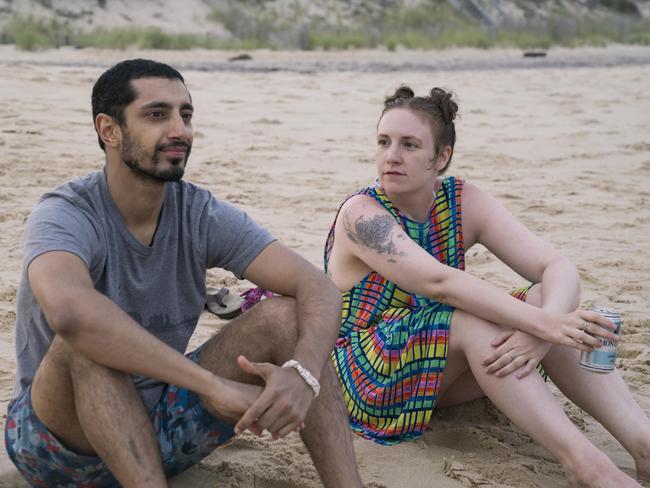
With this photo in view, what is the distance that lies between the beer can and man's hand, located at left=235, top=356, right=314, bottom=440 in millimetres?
1039

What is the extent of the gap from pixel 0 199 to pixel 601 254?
3709 millimetres

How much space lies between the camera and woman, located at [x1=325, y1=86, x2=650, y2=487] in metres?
3.31

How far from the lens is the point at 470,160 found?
338 inches

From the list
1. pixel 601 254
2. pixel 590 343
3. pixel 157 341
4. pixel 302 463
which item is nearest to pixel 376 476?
pixel 302 463

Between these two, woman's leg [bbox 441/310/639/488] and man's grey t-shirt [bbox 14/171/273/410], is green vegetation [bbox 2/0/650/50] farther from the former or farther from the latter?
woman's leg [bbox 441/310/639/488]

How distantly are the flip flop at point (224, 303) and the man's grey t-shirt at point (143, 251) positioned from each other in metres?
1.53

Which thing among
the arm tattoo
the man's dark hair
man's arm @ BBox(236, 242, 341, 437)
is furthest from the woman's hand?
the man's dark hair

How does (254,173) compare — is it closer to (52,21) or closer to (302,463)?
(302,463)

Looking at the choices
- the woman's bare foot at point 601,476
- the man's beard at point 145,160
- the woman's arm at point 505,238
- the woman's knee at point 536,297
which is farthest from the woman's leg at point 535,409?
the man's beard at point 145,160

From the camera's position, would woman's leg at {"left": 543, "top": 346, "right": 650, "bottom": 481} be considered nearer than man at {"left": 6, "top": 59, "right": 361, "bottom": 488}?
No

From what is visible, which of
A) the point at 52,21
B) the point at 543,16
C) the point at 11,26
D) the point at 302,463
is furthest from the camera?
the point at 543,16

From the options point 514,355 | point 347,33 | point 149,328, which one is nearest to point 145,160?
point 149,328

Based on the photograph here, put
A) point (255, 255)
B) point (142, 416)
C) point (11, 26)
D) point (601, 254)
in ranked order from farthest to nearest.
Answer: point (11, 26) → point (601, 254) → point (255, 255) → point (142, 416)

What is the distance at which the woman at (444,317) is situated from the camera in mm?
3309
